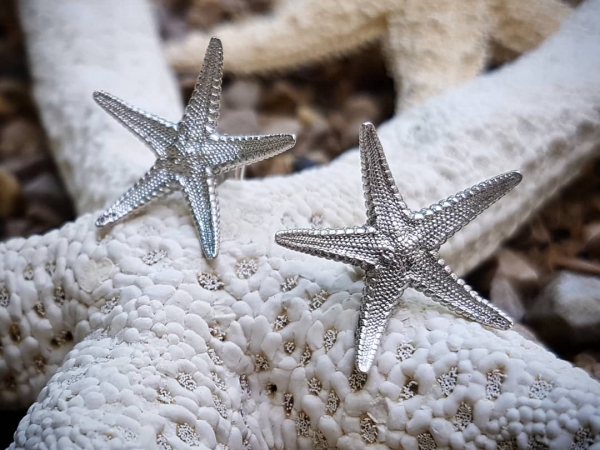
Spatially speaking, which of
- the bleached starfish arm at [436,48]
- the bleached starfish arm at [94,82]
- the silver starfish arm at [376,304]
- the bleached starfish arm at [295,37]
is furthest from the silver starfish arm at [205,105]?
the bleached starfish arm at [295,37]

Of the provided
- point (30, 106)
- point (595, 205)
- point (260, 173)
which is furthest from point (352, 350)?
point (30, 106)

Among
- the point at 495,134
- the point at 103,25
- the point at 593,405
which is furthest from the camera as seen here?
the point at 103,25

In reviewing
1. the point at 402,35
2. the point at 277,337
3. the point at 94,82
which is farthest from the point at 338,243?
the point at 402,35

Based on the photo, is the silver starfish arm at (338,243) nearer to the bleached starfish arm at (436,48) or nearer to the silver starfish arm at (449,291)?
the silver starfish arm at (449,291)

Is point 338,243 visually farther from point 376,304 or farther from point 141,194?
point 141,194

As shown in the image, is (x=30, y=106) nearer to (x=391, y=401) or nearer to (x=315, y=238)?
(x=315, y=238)

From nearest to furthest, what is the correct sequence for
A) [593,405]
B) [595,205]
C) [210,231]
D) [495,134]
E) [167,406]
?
[593,405] < [167,406] < [210,231] < [495,134] < [595,205]

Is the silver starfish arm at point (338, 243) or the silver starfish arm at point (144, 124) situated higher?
the silver starfish arm at point (144, 124)

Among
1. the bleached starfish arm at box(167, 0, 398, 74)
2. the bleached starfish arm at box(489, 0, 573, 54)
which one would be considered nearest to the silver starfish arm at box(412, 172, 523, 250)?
the bleached starfish arm at box(489, 0, 573, 54)
